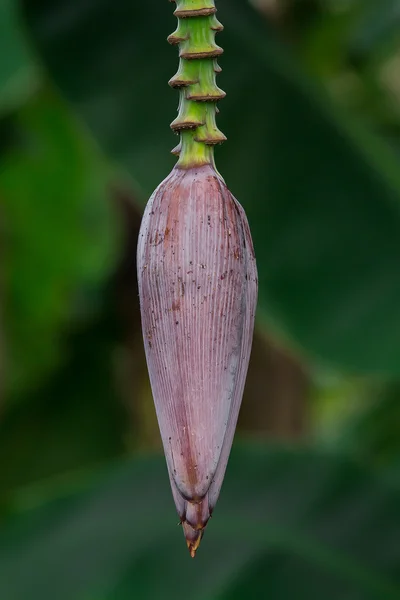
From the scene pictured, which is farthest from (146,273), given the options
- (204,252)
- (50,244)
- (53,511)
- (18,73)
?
(50,244)

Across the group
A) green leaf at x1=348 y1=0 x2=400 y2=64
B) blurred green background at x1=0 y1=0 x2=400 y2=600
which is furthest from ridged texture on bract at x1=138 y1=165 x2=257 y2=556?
green leaf at x1=348 y1=0 x2=400 y2=64

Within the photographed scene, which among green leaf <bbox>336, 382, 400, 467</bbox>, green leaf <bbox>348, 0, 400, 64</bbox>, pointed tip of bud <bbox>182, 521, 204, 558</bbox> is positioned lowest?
green leaf <bbox>336, 382, 400, 467</bbox>

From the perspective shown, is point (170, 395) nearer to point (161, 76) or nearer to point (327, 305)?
point (327, 305)

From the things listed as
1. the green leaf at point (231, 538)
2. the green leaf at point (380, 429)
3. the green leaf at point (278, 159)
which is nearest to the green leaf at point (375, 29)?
the green leaf at point (278, 159)

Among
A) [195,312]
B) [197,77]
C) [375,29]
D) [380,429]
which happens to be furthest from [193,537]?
[380,429]

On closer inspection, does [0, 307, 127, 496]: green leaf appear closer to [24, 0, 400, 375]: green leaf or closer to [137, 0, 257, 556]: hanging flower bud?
[24, 0, 400, 375]: green leaf
